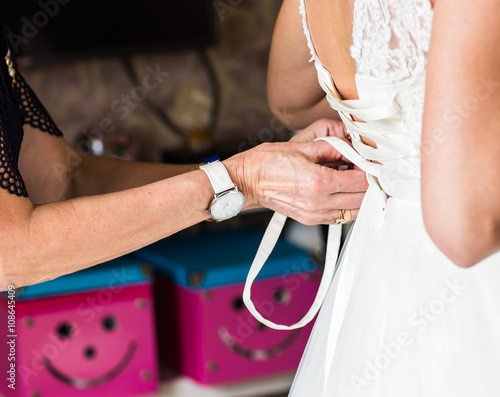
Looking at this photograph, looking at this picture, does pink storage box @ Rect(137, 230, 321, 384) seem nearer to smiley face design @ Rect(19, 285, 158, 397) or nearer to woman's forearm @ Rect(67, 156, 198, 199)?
smiley face design @ Rect(19, 285, 158, 397)

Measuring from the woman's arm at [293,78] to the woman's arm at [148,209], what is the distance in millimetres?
155

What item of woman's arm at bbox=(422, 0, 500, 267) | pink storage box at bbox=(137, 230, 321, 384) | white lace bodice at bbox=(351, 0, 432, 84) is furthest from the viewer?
pink storage box at bbox=(137, 230, 321, 384)

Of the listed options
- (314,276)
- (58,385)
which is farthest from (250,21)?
(58,385)

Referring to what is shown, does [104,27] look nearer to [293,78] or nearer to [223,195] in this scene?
[293,78]

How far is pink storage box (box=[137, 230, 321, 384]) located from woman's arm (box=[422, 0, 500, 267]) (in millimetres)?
1553

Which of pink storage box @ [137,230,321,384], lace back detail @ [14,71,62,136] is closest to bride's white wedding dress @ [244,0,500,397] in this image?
lace back detail @ [14,71,62,136]

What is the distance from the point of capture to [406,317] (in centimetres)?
86

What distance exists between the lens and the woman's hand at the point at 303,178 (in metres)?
1.01

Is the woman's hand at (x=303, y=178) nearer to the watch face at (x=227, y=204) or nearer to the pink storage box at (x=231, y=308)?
the watch face at (x=227, y=204)

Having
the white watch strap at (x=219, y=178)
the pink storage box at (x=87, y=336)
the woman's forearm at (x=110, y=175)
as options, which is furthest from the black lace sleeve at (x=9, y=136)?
the pink storage box at (x=87, y=336)

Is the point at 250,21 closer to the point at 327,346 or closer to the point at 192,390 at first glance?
the point at 192,390

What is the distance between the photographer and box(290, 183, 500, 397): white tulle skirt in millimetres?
822

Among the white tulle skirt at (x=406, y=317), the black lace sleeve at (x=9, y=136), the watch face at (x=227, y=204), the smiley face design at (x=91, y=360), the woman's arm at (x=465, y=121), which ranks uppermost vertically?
the woman's arm at (x=465, y=121)

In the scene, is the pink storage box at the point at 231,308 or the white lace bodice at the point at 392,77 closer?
the white lace bodice at the point at 392,77
